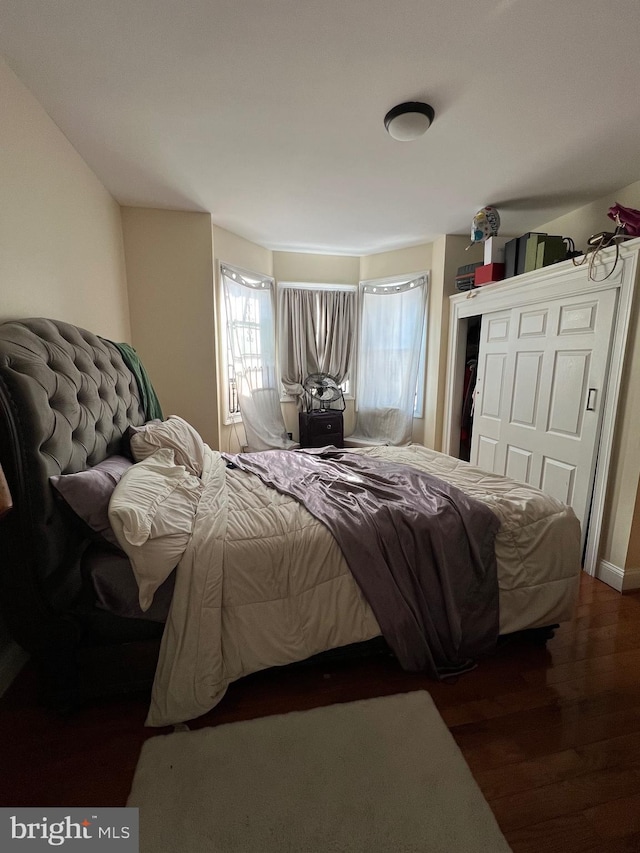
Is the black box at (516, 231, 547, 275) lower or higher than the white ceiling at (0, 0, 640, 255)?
lower

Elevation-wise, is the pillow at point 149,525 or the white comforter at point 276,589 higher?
the pillow at point 149,525

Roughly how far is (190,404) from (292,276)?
1.99m

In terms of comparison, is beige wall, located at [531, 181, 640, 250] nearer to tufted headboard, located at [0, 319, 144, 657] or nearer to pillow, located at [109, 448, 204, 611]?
pillow, located at [109, 448, 204, 611]

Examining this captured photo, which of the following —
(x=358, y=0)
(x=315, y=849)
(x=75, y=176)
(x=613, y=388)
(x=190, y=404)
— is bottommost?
(x=315, y=849)

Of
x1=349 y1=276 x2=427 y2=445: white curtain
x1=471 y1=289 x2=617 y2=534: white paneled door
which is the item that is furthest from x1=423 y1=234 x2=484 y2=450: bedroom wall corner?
x1=471 y1=289 x2=617 y2=534: white paneled door

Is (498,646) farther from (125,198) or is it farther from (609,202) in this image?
(125,198)

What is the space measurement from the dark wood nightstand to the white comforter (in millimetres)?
2342

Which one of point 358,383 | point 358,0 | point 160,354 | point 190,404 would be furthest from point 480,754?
point 358,383

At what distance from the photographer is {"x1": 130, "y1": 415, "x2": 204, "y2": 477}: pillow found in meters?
1.66

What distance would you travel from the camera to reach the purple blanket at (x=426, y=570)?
1334 millimetres

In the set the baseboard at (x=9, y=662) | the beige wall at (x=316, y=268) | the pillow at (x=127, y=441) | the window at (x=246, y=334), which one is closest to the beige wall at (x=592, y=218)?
the beige wall at (x=316, y=268)

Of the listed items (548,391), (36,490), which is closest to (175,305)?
(36,490)

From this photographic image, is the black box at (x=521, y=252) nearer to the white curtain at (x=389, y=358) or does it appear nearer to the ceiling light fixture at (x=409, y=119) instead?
the white curtain at (x=389, y=358)

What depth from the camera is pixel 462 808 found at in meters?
0.99
